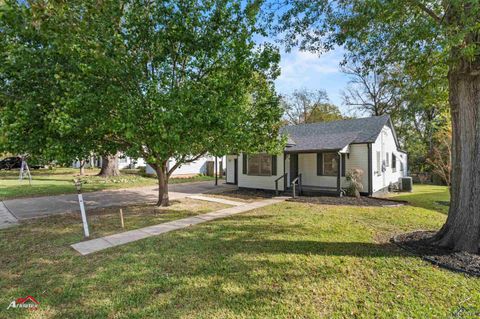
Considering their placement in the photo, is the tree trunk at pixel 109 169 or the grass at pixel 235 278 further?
the tree trunk at pixel 109 169

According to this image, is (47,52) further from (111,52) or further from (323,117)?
(323,117)

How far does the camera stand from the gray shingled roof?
1288cm

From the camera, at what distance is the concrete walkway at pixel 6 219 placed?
744 centimetres

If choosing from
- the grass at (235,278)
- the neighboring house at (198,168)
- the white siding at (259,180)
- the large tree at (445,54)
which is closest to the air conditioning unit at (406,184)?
the white siding at (259,180)

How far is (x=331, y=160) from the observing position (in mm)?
13680

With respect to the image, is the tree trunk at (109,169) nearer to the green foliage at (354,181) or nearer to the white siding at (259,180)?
the white siding at (259,180)

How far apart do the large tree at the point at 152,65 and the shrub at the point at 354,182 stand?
685cm

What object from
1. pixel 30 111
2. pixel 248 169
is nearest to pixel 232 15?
pixel 30 111

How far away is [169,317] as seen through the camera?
305 cm

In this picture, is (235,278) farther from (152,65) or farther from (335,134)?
(335,134)

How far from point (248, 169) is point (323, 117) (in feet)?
73.1

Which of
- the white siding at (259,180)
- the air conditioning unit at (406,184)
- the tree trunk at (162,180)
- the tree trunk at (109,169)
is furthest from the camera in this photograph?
the tree trunk at (109,169)

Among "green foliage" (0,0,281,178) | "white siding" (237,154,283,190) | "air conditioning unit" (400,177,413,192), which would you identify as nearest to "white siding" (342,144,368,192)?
"white siding" (237,154,283,190)

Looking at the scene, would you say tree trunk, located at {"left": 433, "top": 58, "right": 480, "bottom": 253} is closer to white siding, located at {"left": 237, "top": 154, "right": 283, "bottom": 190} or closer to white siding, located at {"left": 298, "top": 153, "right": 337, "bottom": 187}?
white siding, located at {"left": 298, "top": 153, "right": 337, "bottom": 187}
